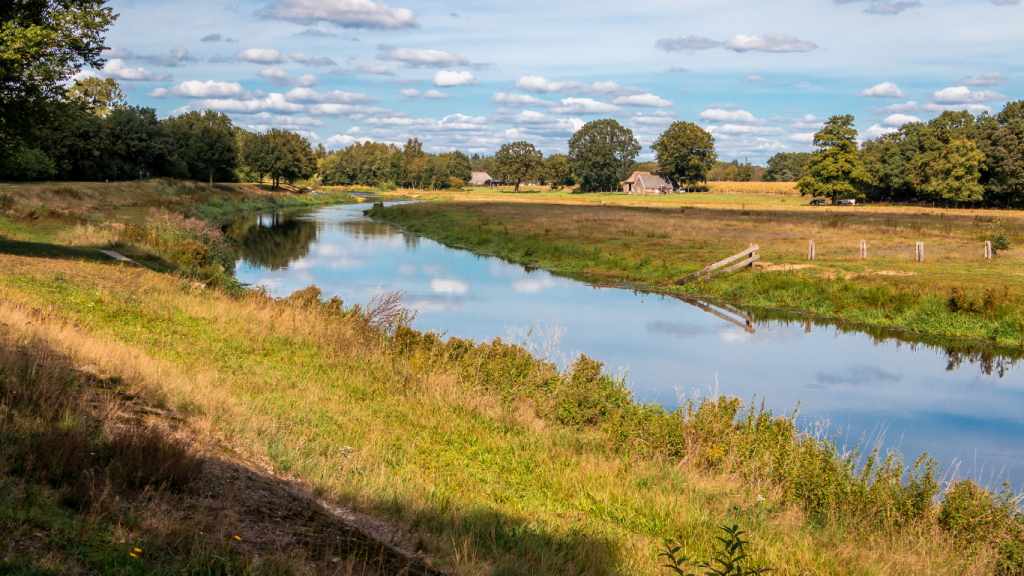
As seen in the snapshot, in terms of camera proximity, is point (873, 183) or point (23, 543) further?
point (873, 183)

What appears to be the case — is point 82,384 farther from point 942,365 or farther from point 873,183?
point 873,183

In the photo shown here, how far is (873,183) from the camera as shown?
95.9 metres

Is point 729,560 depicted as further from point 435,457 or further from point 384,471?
point 435,457

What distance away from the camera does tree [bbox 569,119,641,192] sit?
147875 mm

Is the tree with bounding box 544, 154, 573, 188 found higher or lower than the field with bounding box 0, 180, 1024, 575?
higher

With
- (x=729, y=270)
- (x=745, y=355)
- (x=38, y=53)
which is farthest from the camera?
(x=729, y=270)

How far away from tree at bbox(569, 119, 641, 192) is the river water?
113750 mm

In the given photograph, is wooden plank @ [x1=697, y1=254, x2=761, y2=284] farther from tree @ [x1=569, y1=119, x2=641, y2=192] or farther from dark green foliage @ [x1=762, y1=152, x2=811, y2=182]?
dark green foliage @ [x1=762, y1=152, x2=811, y2=182]

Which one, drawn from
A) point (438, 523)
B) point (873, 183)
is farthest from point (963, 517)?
point (873, 183)

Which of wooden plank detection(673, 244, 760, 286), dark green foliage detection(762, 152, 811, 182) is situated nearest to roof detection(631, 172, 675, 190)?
dark green foliage detection(762, 152, 811, 182)

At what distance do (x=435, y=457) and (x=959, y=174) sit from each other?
9338 centimetres

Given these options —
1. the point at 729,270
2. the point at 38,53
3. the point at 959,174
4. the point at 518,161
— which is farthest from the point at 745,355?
the point at 518,161

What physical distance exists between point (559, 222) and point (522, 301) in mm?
30746

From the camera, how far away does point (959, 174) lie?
271 feet
